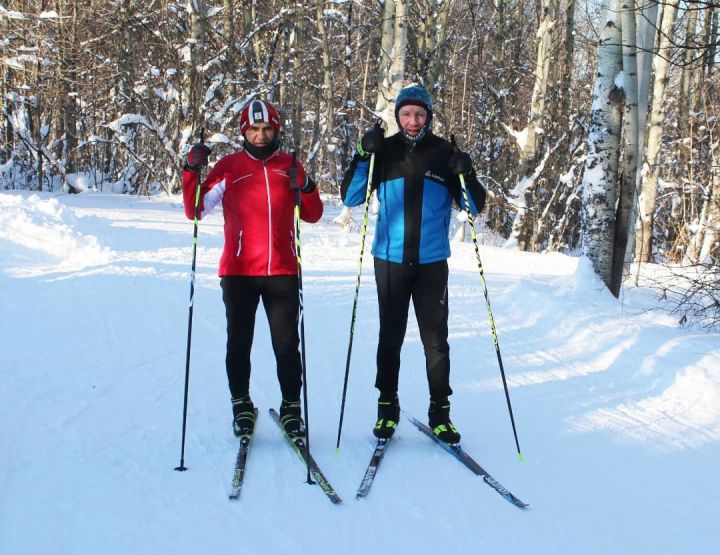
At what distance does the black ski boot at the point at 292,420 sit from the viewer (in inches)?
153

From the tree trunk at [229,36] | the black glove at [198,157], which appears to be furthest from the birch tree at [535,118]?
the black glove at [198,157]

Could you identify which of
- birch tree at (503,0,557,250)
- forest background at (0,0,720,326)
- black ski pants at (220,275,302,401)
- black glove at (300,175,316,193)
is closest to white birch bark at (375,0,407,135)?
forest background at (0,0,720,326)

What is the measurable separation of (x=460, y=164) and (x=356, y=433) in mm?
1833

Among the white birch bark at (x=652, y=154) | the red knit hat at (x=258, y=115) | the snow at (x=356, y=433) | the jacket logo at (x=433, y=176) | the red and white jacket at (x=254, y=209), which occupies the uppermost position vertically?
the white birch bark at (x=652, y=154)

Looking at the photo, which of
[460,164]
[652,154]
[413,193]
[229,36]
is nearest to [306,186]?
[413,193]

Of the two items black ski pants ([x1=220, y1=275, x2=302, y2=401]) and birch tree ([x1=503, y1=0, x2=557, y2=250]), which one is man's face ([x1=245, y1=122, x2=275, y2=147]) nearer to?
black ski pants ([x1=220, y1=275, x2=302, y2=401])

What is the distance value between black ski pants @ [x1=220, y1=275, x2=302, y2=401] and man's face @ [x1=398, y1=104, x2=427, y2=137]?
1118 millimetres

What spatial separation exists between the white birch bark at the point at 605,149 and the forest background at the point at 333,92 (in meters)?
6.14

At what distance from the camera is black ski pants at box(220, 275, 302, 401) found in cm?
380

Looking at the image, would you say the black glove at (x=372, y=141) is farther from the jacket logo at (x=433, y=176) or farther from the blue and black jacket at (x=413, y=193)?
the jacket logo at (x=433, y=176)

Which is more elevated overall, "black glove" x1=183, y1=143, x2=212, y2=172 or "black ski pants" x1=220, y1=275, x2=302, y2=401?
"black glove" x1=183, y1=143, x2=212, y2=172

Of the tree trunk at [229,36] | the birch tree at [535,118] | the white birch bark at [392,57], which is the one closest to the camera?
the white birch bark at [392,57]

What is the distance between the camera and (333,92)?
20.5 meters

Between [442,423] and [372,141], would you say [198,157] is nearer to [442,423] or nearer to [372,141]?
[372,141]
